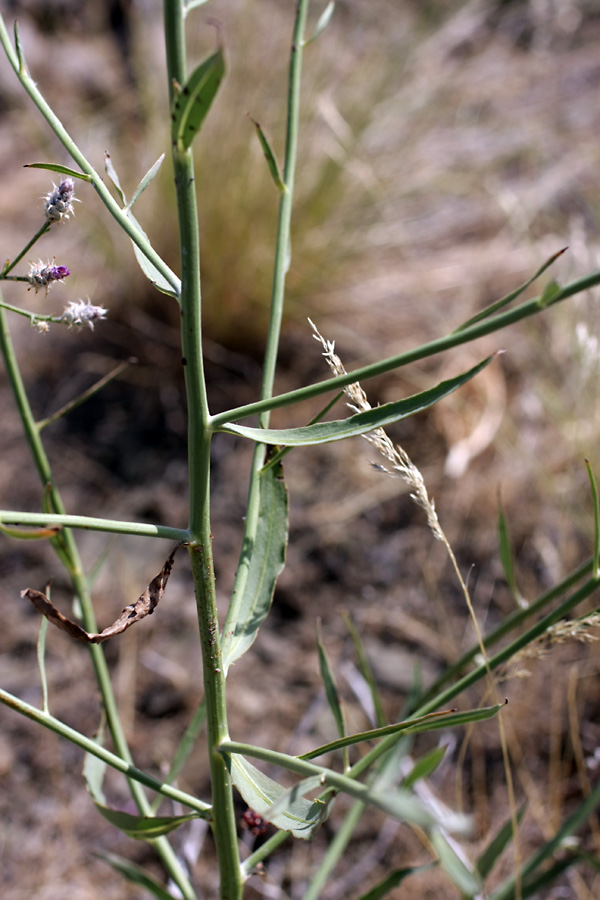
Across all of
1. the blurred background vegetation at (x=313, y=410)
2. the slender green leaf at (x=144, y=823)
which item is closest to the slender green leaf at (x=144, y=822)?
the slender green leaf at (x=144, y=823)

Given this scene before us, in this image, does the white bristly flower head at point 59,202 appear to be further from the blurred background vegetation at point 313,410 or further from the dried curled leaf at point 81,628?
the blurred background vegetation at point 313,410

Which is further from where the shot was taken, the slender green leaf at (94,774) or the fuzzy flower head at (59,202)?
the slender green leaf at (94,774)

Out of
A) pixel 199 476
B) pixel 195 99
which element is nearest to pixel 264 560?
pixel 199 476

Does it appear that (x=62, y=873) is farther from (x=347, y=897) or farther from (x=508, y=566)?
(x=508, y=566)

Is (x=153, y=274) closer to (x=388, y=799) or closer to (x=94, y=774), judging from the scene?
(x=388, y=799)

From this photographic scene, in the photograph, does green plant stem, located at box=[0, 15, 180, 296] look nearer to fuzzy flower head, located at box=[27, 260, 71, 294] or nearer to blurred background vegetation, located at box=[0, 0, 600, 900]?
fuzzy flower head, located at box=[27, 260, 71, 294]

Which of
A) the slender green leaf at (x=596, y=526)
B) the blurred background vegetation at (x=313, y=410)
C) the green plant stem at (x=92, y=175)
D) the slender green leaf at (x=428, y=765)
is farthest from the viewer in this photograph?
the blurred background vegetation at (x=313, y=410)
